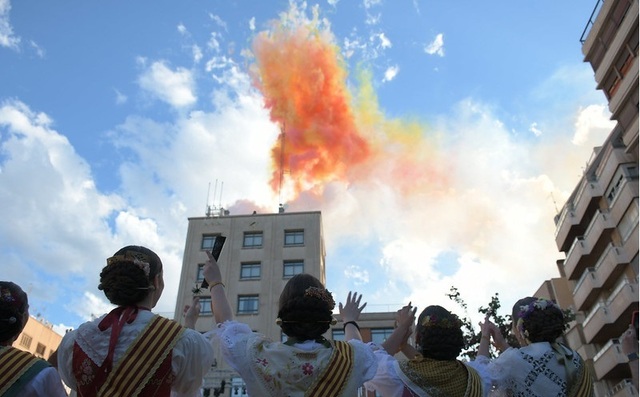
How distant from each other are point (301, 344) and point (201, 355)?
0.71 meters

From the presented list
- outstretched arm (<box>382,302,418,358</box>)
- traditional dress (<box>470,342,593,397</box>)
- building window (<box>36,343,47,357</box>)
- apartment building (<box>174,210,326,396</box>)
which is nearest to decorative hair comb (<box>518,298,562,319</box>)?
traditional dress (<box>470,342,593,397</box>)

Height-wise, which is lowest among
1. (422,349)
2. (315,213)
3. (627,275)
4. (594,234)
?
(422,349)

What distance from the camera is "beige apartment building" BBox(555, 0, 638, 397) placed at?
26125 mm

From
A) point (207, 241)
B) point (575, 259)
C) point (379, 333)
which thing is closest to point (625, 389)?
point (575, 259)

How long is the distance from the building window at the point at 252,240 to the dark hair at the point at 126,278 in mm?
39177

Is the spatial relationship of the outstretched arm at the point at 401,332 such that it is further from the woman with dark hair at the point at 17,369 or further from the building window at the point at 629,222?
the building window at the point at 629,222

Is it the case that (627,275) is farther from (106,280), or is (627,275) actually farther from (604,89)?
(106,280)

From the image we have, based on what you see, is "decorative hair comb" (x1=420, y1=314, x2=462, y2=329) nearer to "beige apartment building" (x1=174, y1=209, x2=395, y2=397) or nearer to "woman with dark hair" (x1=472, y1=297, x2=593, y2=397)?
"woman with dark hair" (x1=472, y1=297, x2=593, y2=397)

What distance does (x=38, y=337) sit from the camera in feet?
196

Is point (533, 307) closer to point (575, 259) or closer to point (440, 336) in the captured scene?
point (440, 336)

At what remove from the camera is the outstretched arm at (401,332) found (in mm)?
4414

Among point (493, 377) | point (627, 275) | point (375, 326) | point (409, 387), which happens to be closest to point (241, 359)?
point (409, 387)

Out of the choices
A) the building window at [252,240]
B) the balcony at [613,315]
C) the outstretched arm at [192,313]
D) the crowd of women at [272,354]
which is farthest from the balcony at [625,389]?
the outstretched arm at [192,313]

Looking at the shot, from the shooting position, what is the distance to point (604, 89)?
2842 cm
